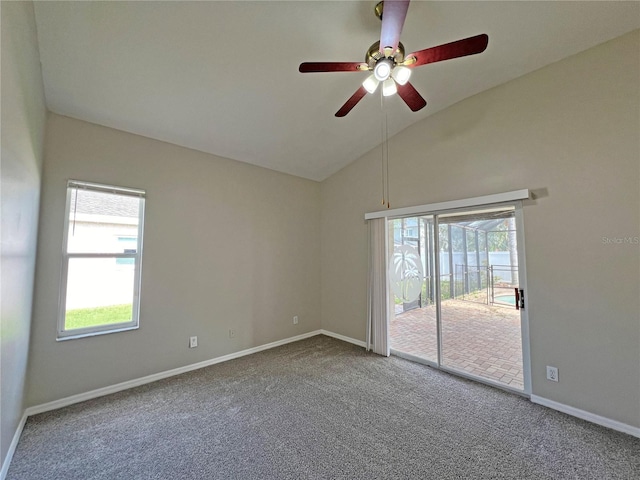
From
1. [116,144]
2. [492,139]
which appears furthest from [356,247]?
[116,144]

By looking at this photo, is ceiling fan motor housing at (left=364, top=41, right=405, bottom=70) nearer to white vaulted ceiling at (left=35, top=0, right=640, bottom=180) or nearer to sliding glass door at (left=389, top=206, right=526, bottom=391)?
white vaulted ceiling at (left=35, top=0, right=640, bottom=180)

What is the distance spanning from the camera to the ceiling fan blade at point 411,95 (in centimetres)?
204

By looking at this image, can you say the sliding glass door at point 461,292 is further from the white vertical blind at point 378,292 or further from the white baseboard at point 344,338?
the white baseboard at point 344,338

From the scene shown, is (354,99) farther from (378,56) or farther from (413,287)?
(413,287)

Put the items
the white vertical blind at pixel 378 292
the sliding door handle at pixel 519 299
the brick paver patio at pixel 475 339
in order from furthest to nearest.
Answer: the white vertical blind at pixel 378 292 → the brick paver patio at pixel 475 339 → the sliding door handle at pixel 519 299

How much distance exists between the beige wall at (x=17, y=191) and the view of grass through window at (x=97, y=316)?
0.34 metres

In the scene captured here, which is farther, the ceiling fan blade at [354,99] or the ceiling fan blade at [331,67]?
the ceiling fan blade at [354,99]

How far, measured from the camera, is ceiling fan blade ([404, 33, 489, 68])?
1.54 m

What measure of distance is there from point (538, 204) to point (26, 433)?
5.09m

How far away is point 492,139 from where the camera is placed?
305cm

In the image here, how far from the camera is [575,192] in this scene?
99.0 inches

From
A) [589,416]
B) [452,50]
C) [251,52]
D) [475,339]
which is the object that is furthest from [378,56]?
[589,416]

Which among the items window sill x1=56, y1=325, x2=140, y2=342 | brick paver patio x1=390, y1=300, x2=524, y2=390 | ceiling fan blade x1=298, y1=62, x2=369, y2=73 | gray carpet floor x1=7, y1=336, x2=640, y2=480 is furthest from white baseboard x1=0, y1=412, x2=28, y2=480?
brick paver patio x1=390, y1=300, x2=524, y2=390

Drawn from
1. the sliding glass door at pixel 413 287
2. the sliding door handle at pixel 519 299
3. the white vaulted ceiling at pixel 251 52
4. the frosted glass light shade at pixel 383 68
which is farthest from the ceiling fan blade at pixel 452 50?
the sliding door handle at pixel 519 299
